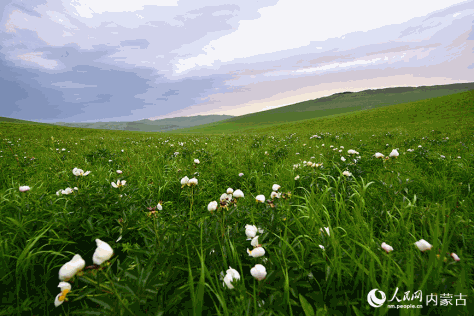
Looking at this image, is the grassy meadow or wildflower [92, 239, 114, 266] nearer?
wildflower [92, 239, 114, 266]

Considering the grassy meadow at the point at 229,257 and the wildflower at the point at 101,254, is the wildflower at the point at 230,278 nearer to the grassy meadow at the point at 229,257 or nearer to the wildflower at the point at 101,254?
the grassy meadow at the point at 229,257

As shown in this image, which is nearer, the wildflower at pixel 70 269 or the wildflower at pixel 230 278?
the wildflower at pixel 70 269

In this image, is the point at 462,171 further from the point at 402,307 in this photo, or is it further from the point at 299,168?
the point at 402,307

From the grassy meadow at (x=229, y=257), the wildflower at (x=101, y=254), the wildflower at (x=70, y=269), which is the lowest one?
the grassy meadow at (x=229, y=257)

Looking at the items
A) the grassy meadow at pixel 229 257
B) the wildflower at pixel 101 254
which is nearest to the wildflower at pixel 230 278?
the grassy meadow at pixel 229 257

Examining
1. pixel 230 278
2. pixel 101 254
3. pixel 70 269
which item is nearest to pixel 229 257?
pixel 230 278

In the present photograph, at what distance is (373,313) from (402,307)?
17 cm

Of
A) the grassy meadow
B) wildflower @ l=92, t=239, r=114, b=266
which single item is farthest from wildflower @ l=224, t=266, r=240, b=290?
wildflower @ l=92, t=239, r=114, b=266

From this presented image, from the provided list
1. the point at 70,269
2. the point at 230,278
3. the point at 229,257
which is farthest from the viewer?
the point at 229,257

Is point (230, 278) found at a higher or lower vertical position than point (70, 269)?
lower

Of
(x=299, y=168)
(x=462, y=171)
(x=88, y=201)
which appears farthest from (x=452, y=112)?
(x=88, y=201)

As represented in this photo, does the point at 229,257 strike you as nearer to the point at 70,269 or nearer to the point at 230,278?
the point at 230,278

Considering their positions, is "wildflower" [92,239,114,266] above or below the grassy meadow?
above

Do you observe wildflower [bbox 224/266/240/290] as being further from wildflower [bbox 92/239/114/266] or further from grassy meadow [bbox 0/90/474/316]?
wildflower [bbox 92/239/114/266]
